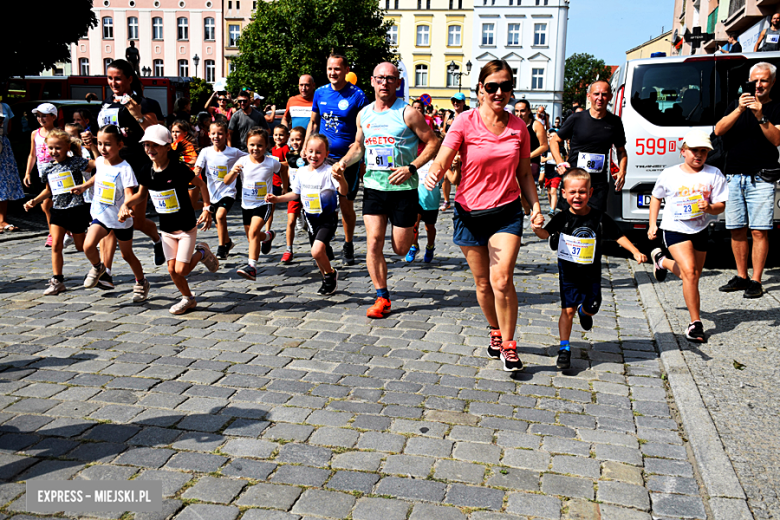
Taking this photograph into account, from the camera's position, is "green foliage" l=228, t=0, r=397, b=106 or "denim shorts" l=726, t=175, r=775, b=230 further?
"green foliage" l=228, t=0, r=397, b=106

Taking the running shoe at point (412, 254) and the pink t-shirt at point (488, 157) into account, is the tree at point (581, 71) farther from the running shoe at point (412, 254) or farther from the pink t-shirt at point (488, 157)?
the pink t-shirt at point (488, 157)

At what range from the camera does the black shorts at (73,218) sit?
7.68m

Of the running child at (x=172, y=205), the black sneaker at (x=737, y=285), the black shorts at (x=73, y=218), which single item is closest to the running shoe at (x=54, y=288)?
the black shorts at (x=73, y=218)

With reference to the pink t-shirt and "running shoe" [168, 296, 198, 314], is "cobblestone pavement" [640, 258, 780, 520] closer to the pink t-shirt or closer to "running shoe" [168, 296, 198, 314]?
the pink t-shirt

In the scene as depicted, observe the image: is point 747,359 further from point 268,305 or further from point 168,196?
point 168,196

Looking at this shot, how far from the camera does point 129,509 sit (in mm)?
3174

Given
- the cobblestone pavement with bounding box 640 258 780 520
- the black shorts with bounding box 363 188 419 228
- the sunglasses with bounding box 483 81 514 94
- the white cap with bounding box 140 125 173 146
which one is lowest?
the cobblestone pavement with bounding box 640 258 780 520

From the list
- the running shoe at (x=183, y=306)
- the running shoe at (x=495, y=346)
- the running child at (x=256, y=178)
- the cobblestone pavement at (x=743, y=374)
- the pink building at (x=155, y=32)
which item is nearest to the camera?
the cobblestone pavement at (x=743, y=374)

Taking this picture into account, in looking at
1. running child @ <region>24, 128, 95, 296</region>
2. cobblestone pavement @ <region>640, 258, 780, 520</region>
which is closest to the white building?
running child @ <region>24, 128, 95, 296</region>

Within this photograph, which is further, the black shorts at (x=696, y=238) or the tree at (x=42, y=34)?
the tree at (x=42, y=34)

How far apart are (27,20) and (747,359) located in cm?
2055

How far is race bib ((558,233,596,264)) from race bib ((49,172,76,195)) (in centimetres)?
512

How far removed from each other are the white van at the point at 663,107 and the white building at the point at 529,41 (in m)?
69.2

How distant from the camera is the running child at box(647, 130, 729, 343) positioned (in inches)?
232
